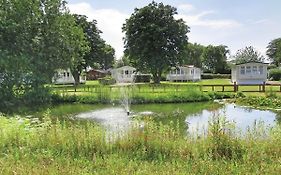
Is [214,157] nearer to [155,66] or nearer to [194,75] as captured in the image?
[155,66]

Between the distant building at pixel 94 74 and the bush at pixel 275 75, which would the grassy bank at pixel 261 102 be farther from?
the distant building at pixel 94 74

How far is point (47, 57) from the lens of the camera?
1099 inches

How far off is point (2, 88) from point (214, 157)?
2007cm

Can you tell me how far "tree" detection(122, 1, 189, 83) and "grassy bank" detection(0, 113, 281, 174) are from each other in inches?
1700

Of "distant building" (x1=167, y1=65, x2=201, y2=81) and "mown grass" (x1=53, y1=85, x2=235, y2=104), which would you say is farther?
"distant building" (x1=167, y1=65, x2=201, y2=81)

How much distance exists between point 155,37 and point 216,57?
2972 cm

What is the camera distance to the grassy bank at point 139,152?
589cm

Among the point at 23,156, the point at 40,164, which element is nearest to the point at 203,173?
the point at 40,164

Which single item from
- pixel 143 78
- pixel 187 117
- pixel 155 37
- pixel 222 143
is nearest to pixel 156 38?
pixel 155 37

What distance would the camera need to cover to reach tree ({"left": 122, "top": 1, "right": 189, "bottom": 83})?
170ft

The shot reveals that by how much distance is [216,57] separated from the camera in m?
77.5

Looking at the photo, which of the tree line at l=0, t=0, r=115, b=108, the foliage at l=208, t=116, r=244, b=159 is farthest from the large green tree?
the foliage at l=208, t=116, r=244, b=159

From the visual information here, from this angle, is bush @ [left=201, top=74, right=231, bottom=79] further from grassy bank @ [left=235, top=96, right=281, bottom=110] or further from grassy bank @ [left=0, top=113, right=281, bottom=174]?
grassy bank @ [left=0, top=113, right=281, bottom=174]

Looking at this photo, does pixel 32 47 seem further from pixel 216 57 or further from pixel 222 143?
pixel 216 57
